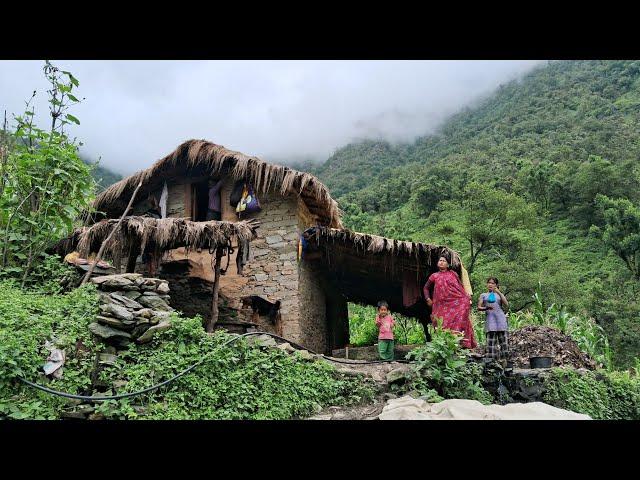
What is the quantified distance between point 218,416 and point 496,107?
53312 millimetres

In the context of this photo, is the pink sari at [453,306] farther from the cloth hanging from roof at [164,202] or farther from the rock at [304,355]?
the cloth hanging from roof at [164,202]

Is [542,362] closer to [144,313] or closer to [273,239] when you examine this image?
[273,239]

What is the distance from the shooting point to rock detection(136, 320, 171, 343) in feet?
18.3

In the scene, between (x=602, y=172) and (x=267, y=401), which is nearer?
(x=267, y=401)

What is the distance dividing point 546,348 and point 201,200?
662 cm

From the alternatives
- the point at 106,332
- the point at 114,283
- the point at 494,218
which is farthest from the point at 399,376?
the point at 494,218

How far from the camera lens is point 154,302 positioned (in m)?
6.11

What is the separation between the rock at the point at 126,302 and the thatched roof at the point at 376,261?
132 inches

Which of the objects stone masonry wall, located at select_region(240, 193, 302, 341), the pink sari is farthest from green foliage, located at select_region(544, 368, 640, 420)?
stone masonry wall, located at select_region(240, 193, 302, 341)

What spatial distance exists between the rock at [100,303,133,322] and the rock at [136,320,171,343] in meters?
0.22

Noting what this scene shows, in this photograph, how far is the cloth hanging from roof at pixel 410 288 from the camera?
29.7 ft
